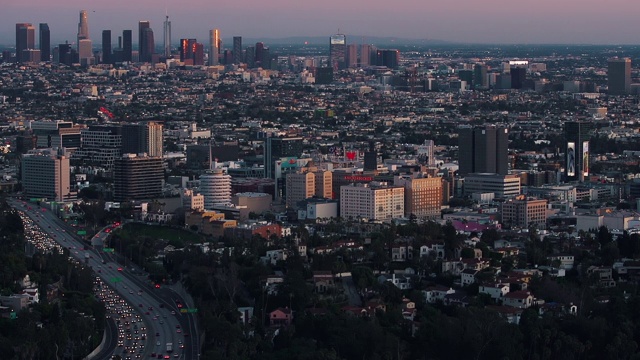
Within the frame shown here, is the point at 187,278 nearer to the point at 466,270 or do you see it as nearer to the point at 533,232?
the point at 466,270

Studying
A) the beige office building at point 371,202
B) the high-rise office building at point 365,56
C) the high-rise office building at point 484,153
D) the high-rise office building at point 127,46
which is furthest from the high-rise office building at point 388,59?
the beige office building at point 371,202

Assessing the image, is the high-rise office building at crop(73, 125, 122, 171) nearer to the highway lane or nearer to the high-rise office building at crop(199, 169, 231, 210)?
the high-rise office building at crop(199, 169, 231, 210)

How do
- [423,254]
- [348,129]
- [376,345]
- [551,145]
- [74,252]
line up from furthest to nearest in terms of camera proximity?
[348,129] < [551,145] < [74,252] < [423,254] < [376,345]

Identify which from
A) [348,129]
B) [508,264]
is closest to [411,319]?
[508,264]

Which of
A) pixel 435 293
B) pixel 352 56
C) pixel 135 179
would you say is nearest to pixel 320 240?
pixel 435 293

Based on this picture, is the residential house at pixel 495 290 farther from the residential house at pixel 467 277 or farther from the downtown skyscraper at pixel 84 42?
the downtown skyscraper at pixel 84 42
